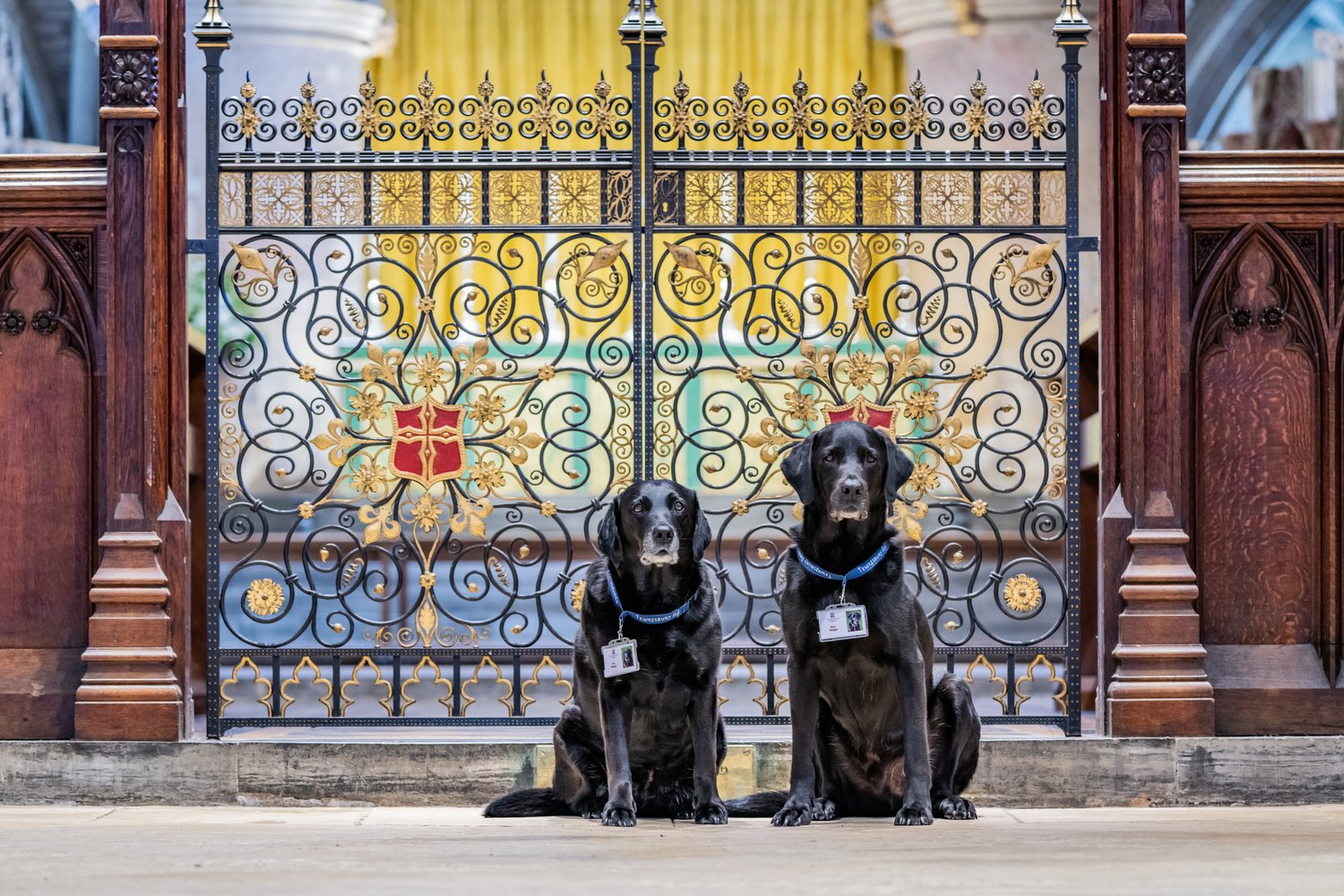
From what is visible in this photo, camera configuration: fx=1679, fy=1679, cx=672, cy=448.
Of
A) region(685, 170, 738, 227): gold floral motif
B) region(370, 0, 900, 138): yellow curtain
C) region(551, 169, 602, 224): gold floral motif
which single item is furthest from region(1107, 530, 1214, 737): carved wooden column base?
region(370, 0, 900, 138): yellow curtain

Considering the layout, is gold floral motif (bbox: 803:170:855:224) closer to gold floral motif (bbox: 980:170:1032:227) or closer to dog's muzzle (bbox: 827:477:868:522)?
gold floral motif (bbox: 980:170:1032:227)

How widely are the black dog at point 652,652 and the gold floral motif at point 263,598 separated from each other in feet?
5.82

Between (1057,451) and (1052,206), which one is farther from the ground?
(1052,206)

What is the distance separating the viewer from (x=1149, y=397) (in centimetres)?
607

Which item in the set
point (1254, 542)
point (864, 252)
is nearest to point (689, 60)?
point (864, 252)

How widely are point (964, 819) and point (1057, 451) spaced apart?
6.30 feet

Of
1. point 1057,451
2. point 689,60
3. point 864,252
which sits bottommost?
point 1057,451

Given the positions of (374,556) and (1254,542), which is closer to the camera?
(1254,542)

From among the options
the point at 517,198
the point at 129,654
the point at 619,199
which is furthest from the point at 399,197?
the point at 129,654

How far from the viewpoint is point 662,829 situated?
4.69m

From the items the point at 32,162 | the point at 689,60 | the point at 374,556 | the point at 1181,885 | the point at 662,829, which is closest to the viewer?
the point at 1181,885

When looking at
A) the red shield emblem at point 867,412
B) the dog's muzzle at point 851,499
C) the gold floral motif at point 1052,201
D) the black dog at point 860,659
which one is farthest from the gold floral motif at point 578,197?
the dog's muzzle at point 851,499

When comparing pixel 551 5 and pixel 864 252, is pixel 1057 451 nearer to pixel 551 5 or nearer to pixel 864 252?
pixel 864 252

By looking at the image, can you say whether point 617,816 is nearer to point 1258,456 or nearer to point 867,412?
point 867,412
